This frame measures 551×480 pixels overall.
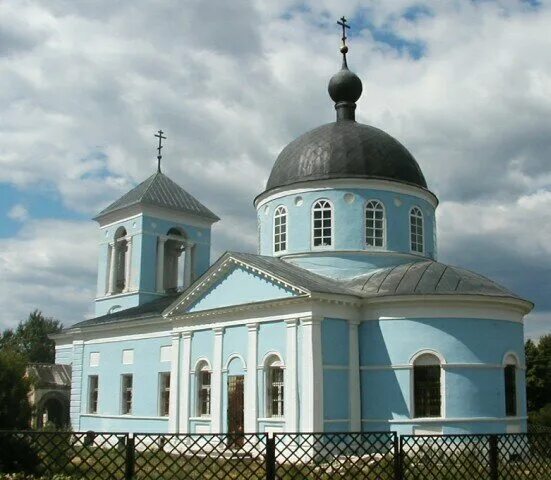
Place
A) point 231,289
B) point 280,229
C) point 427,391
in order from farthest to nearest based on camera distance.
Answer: point 280,229 < point 231,289 < point 427,391

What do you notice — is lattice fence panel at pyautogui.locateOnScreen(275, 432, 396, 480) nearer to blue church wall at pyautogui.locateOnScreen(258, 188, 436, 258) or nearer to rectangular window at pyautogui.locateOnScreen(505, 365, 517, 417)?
rectangular window at pyautogui.locateOnScreen(505, 365, 517, 417)

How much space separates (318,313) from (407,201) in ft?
18.5

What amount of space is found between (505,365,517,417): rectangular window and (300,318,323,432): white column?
15.0 feet

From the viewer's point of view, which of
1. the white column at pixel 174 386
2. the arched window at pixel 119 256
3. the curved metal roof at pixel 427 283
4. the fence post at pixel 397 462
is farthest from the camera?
the arched window at pixel 119 256

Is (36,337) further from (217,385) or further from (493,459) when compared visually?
(493,459)

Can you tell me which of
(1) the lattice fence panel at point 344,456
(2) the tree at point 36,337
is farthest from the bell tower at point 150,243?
(2) the tree at point 36,337

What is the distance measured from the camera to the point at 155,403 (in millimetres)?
22359

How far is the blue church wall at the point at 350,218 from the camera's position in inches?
797

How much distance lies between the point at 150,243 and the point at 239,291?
25.9 feet

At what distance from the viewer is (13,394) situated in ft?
42.5

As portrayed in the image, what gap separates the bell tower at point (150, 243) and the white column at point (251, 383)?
810cm

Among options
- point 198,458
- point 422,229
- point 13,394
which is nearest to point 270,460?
point 198,458

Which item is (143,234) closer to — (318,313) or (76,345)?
(76,345)

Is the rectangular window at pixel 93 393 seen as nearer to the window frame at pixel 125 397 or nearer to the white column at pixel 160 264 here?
the window frame at pixel 125 397
